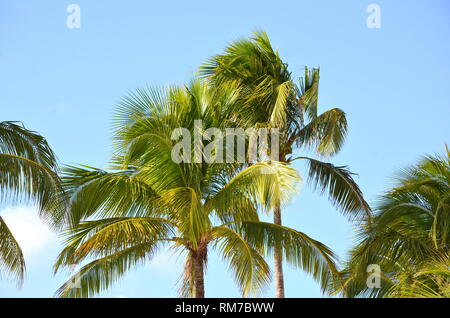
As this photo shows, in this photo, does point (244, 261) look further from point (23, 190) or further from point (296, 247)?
point (23, 190)

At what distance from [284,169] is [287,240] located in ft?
5.57

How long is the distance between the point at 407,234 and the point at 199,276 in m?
4.44

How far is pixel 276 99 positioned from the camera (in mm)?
18406

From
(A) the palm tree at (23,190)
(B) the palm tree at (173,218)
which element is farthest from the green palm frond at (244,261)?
(A) the palm tree at (23,190)

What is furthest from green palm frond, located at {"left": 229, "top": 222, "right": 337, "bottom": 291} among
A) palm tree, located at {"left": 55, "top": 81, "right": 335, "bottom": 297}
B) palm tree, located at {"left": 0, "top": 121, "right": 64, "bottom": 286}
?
palm tree, located at {"left": 0, "top": 121, "right": 64, "bottom": 286}

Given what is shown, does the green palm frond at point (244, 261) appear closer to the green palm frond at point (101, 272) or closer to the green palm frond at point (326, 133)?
the green palm frond at point (101, 272)

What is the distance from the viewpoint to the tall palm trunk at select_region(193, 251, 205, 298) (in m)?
13.9

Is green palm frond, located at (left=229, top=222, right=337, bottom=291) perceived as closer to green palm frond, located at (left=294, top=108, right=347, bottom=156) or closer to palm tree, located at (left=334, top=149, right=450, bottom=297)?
palm tree, located at (left=334, top=149, right=450, bottom=297)

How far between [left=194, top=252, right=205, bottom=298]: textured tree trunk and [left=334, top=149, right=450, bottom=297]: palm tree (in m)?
2.67

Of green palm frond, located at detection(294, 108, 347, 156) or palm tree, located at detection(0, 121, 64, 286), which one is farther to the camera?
green palm frond, located at detection(294, 108, 347, 156)
